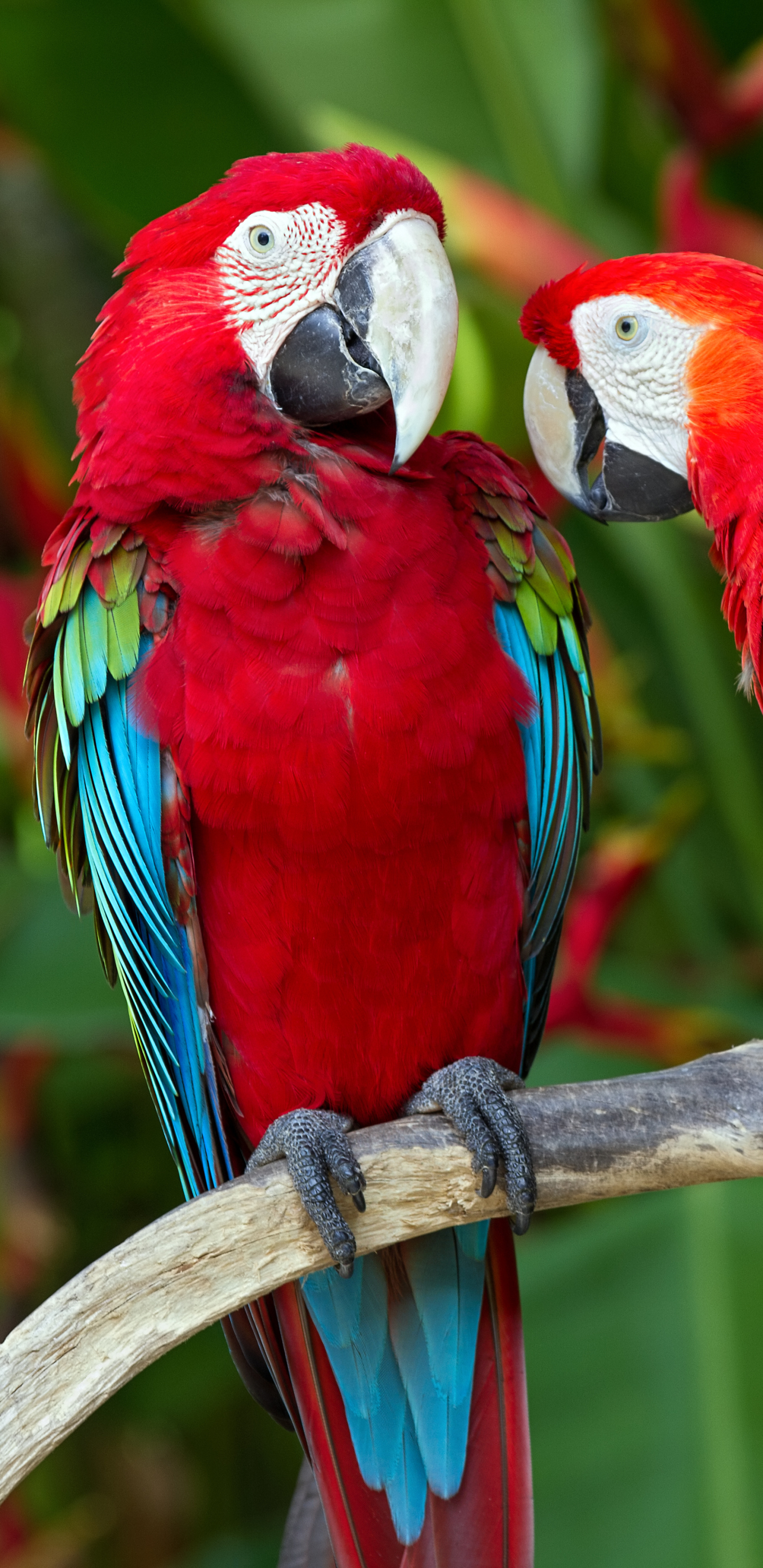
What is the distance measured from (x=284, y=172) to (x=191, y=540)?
0.76 ft

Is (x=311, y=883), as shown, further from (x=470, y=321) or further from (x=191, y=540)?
(x=470, y=321)

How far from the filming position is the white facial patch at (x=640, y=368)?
0.98m

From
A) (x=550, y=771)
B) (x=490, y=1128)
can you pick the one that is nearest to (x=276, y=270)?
(x=550, y=771)

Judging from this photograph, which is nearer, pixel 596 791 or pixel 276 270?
pixel 276 270

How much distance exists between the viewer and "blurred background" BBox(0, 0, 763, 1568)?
1396 mm

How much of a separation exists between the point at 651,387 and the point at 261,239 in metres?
0.29

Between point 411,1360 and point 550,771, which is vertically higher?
point 550,771

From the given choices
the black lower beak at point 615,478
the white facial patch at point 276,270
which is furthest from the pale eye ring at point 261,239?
the black lower beak at point 615,478

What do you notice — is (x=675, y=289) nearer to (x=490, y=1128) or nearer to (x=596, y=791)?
(x=490, y=1128)

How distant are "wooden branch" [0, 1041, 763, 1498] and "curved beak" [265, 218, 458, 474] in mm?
432

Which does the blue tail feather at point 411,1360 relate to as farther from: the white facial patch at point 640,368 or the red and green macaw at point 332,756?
the white facial patch at point 640,368

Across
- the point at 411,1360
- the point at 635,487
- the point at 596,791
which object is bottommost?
the point at 411,1360

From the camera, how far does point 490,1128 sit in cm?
92

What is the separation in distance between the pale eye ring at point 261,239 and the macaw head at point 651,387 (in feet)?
0.70
